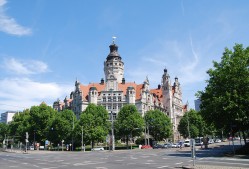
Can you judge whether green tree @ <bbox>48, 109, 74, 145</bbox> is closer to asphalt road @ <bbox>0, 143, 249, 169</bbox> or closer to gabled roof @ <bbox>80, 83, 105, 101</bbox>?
gabled roof @ <bbox>80, 83, 105, 101</bbox>

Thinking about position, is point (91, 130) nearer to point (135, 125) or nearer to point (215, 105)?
point (135, 125)

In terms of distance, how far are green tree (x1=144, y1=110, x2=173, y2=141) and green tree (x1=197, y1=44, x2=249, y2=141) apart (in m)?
47.8

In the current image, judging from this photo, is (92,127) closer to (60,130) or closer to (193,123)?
(60,130)

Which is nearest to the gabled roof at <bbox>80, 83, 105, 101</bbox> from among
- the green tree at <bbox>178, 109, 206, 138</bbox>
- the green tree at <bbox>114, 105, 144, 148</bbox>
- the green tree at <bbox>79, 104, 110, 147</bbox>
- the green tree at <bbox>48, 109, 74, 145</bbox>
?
the green tree at <bbox>48, 109, 74, 145</bbox>

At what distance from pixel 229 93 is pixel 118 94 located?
237 ft

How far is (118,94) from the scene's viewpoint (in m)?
108

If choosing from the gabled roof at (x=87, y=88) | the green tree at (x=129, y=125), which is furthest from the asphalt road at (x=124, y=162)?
the gabled roof at (x=87, y=88)

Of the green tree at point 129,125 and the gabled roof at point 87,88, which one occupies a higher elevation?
the gabled roof at point 87,88

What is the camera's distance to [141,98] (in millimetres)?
110000

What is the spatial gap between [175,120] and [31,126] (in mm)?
68364

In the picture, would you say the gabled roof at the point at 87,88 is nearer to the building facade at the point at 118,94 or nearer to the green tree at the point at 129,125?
the building facade at the point at 118,94

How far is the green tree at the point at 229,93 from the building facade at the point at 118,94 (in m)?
54.7

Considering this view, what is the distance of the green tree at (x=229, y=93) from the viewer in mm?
37031

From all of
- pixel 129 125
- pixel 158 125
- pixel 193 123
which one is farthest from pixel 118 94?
pixel 193 123
